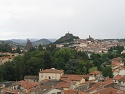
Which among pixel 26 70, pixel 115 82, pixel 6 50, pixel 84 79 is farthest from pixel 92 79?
pixel 6 50

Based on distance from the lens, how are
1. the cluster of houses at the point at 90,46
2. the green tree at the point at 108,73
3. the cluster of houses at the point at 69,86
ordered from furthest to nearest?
the cluster of houses at the point at 90,46
the green tree at the point at 108,73
the cluster of houses at the point at 69,86

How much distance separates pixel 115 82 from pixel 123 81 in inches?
46.0

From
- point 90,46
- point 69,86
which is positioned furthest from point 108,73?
point 90,46

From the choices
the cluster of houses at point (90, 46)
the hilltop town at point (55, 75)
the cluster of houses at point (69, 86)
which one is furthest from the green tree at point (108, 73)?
the cluster of houses at point (90, 46)

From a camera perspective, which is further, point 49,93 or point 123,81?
point 123,81

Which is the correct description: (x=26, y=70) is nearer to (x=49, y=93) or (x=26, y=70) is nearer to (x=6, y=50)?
(x=49, y=93)

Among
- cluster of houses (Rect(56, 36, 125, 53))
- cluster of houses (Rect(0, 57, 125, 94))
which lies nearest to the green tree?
cluster of houses (Rect(0, 57, 125, 94))

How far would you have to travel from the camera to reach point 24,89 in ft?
109

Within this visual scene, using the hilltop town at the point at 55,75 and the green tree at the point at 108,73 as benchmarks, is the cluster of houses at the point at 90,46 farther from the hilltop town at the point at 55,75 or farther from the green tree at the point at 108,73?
the green tree at the point at 108,73

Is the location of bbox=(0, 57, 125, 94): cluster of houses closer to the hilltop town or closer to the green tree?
the hilltop town

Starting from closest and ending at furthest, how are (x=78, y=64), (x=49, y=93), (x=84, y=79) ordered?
(x=49, y=93), (x=84, y=79), (x=78, y=64)

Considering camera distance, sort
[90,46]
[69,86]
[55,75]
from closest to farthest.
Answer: [69,86], [55,75], [90,46]

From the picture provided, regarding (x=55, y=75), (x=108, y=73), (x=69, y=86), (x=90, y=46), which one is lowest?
(x=69, y=86)

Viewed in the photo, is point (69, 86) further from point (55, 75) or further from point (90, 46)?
point (90, 46)
